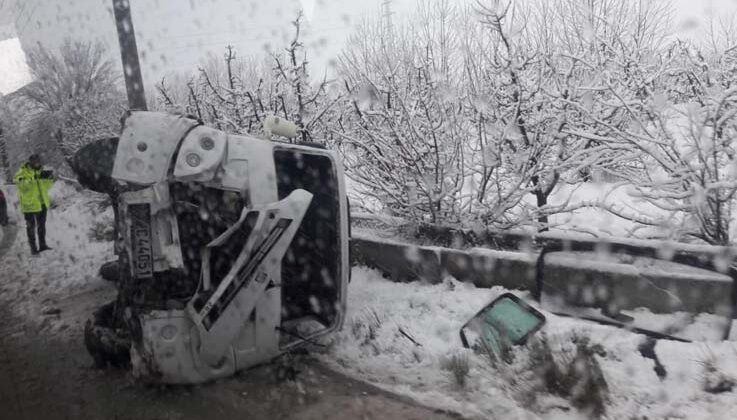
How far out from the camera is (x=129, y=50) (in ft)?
26.3

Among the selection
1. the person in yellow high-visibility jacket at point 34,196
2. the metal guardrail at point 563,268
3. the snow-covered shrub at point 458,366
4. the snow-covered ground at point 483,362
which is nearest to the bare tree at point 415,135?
the metal guardrail at point 563,268

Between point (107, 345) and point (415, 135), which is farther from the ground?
point (415, 135)

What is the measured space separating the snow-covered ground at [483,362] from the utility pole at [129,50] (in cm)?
517

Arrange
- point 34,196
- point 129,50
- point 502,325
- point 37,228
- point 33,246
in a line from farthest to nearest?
→ 1. point 37,228
2. point 33,246
3. point 34,196
4. point 129,50
5. point 502,325

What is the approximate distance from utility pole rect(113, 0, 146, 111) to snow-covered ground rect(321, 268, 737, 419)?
517cm

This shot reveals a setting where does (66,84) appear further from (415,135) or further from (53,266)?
(415,135)

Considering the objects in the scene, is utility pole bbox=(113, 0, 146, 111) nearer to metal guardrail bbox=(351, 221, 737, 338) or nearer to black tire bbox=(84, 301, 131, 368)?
metal guardrail bbox=(351, 221, 737, 338)

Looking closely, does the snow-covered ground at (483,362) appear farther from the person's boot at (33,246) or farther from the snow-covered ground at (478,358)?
the person's boot at (33,246)

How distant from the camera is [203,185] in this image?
12.2 feet

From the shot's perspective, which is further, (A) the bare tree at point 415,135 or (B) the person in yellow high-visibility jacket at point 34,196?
(B) the person in yellow high-visibility jacket at point 34,196

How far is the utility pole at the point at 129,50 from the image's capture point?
26.2 ft

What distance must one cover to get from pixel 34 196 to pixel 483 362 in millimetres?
7983

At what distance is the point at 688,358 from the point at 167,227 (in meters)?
3.51

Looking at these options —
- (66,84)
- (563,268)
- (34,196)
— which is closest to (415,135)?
(563,268)
